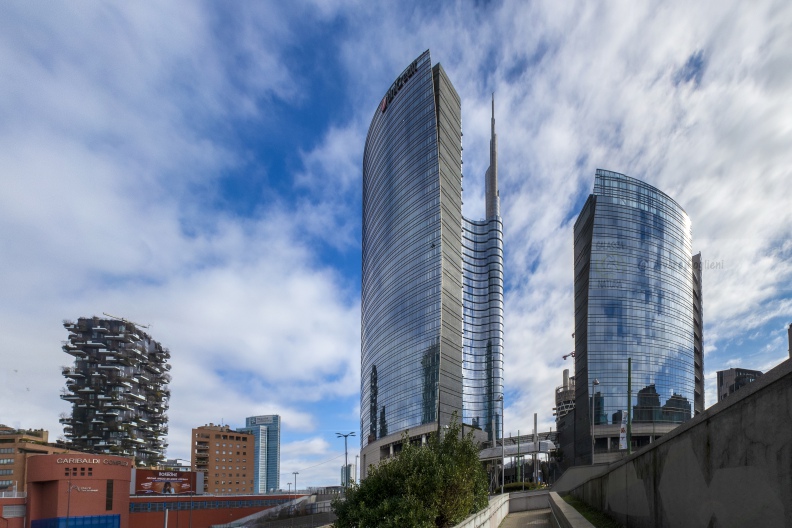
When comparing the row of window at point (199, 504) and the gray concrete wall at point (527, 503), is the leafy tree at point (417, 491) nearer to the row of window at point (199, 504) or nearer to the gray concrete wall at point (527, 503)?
the gray concrete wall at point (527, 503)

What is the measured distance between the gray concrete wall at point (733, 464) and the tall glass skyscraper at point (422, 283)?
100.0 metres

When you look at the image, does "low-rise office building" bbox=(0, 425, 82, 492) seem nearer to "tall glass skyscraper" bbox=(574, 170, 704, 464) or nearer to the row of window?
the row of window

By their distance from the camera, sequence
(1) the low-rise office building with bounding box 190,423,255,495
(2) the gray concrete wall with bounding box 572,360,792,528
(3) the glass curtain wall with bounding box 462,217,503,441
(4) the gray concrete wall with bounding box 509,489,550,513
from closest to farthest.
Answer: (2) the gray concrete wall with bounding box 572,360,792,528, (4) the gray concrete wall with bounding box 509,489,550,513, (3) the glass curtain wall with bounding box 462,217,503,441, (1) the low-rise office building with bounding box 190,423,255,495

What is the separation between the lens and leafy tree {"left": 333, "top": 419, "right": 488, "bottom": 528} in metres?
17.5

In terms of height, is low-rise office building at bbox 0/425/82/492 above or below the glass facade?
above

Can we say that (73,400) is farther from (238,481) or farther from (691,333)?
(691,333)

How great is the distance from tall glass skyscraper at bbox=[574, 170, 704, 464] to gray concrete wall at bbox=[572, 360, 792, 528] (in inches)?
4332

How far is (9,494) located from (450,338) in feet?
254

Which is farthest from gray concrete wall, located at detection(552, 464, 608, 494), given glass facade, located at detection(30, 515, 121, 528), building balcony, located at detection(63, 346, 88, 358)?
building balcony, located at detection(63, 346, 88, 358)

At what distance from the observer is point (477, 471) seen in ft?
78.5

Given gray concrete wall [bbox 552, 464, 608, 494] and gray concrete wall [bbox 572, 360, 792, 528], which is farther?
gray concrete wall [bbox 552, 464, 608, 494]

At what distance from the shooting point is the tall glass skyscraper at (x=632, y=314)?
11300cm

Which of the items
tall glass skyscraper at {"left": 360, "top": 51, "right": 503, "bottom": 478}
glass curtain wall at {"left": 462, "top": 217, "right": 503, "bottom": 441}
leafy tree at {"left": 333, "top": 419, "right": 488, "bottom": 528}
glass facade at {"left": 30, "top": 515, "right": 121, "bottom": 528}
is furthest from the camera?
glass curtain wall at {"left": 462, "top": 217, "right": 503, "bottom": 441}

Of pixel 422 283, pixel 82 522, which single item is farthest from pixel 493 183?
pixel 82 522
